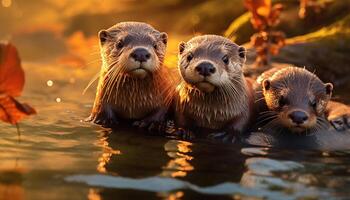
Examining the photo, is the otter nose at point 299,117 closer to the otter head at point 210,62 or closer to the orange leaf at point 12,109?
the otter head at point 210,62

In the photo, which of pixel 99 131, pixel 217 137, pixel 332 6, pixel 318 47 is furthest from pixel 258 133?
pixel 332 6

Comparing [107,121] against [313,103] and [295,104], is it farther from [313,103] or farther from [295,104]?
[313,103]

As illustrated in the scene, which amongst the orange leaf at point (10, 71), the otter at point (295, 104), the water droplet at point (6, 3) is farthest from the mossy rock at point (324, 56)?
the water droplet at point (6, 3)

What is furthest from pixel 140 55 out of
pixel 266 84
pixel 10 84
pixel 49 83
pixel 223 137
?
pixel 49 83

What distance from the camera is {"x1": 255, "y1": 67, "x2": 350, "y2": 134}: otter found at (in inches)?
193

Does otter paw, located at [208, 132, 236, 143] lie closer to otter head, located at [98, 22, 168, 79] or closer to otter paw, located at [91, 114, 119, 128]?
otter head, located at [98, 22, 168, 79]

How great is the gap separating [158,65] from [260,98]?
84 centimetres

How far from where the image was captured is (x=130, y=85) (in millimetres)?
5426

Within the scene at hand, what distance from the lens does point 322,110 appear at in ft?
17.0

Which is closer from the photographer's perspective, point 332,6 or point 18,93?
point 18,93

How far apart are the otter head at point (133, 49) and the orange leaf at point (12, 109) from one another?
130cm

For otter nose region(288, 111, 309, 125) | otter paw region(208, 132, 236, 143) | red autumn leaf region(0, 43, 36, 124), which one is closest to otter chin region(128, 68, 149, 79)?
otter paw region(208, 132, 236, 143)

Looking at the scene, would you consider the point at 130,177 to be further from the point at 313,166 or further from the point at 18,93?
the point at 313,166

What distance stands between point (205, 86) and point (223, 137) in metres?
0.43
